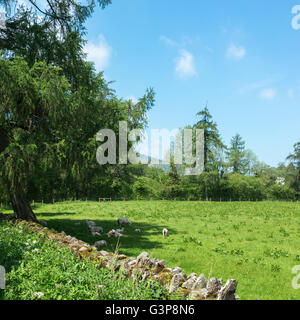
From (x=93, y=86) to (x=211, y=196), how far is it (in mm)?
33530

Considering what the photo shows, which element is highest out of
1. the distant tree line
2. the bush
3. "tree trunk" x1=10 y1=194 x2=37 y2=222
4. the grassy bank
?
the distant tree line

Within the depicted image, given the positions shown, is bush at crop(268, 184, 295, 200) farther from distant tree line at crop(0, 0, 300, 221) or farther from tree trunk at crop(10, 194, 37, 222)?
tree trunk at crop(10, 194, 37, 222)

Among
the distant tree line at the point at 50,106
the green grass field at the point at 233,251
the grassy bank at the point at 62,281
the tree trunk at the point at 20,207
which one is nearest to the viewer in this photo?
the grassy bank at the point at 62,281

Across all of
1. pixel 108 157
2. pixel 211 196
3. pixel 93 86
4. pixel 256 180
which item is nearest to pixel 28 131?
pixel 108 157

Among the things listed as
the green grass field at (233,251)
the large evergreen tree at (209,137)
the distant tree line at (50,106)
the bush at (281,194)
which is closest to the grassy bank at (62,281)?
the green grass field at (233,251)

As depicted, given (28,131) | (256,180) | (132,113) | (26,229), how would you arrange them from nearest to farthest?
(26,229) < (28,131) < (132,113) < (256,180)

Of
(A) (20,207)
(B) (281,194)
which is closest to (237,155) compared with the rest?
(B) (281,194)

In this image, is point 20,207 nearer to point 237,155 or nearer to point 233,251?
point 233,251

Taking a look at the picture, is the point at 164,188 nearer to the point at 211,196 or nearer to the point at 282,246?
the point at 211,196

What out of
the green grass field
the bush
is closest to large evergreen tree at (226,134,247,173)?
the bush

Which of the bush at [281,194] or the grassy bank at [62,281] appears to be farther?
the bush at [281,194]

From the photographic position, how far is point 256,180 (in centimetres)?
4862

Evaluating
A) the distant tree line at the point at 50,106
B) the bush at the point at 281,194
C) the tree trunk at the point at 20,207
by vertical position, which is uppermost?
the distant tree line at the point at 50,106

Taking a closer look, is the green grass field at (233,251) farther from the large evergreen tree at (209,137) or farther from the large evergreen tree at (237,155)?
the large evergreen tree at (237,155)
